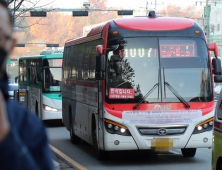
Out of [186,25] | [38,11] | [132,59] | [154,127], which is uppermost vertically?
[38,11]

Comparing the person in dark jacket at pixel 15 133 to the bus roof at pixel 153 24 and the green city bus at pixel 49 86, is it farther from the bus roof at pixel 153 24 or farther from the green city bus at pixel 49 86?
the green city bus at pixel 49 86

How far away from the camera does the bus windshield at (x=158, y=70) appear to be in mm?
8945

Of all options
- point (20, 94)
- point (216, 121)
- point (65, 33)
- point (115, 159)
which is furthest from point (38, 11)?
point (65, 33)

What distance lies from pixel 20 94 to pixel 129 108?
1056 centimetres

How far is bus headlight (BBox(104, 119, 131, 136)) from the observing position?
8844mm

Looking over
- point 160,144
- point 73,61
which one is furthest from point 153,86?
point 73,61

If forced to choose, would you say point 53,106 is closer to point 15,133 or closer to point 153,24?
point 153,24

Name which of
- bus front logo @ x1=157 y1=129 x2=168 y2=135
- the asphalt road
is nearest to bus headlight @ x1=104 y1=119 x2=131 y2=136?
bus front logo @ x1=157 y1=129 x2=168 y2=135

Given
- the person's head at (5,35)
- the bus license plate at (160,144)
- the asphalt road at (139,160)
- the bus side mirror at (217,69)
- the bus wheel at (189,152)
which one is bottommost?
the asphalt road at (139,160)

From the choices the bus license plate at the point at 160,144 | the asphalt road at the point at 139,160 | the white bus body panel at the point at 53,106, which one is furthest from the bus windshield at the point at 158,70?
the white bus body panel at the point at 53,106

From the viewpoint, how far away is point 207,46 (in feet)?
30.7

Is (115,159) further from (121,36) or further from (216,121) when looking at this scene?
(216,121)

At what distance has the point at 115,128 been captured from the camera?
8891mm

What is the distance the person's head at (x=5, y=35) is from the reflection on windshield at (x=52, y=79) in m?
17.4
